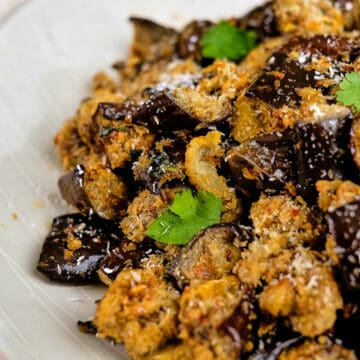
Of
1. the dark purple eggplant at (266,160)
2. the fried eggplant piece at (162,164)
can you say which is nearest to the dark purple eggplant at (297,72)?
the dark purple eggplant at (266,160)

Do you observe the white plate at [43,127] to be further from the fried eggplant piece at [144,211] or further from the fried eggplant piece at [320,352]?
the fried eggplant piece at [320,352]

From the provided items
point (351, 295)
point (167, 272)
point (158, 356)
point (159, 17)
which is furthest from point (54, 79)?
point (351, 295)

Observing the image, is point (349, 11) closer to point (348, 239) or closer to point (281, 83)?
point (281, 83)

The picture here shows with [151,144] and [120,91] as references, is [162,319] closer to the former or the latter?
[151,144]

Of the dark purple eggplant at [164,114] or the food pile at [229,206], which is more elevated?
the dark purple eggplant at [164,114]

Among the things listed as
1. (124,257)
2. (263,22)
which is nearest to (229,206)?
(124,257)
